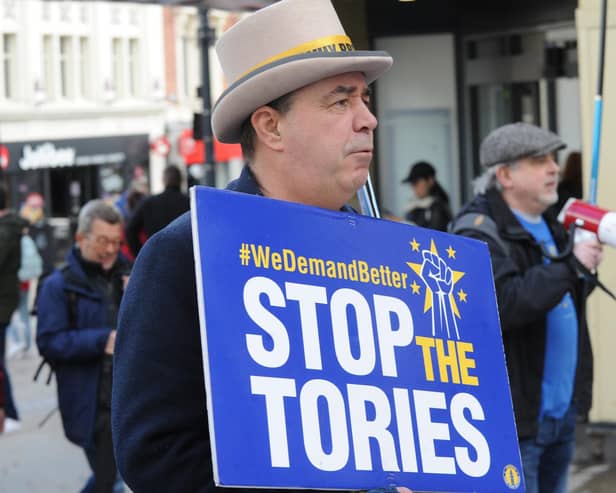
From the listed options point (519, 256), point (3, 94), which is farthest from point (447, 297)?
point (3, 94)

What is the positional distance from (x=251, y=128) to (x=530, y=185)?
2.41 meters

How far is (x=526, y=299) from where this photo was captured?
4.44 metres

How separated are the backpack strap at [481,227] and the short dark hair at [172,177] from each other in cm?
675

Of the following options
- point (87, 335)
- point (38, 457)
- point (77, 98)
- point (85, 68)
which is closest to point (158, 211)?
point (38, 457)

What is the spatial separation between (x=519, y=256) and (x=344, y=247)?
2447 millimetres

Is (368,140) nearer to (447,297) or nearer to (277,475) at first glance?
(447,297)

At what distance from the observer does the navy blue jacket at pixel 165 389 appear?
2.24m

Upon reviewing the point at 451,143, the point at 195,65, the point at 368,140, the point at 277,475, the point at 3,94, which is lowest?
the point at 277,475

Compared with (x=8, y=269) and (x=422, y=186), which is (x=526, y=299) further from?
(x=8, y=269)

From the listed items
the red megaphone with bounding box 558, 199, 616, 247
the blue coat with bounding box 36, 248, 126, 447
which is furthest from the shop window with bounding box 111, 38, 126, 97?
the red megaphone with bounding box 558, 199, 616, 247

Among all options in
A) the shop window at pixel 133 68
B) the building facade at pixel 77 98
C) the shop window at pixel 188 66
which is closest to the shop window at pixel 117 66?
the building facade at pixel 77 98

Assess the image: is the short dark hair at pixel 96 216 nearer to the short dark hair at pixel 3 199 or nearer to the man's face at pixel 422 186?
the man's face at pixel 422 186

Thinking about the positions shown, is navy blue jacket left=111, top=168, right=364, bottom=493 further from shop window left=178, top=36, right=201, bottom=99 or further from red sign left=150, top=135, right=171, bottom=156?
shop window left=178, top=36, right=201, bottom=99

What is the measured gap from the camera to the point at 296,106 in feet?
7.98
